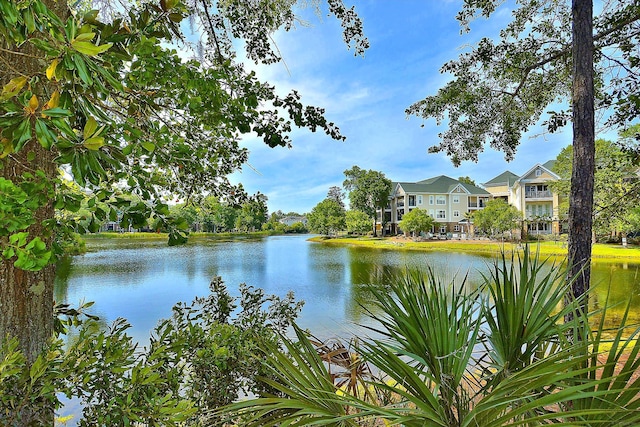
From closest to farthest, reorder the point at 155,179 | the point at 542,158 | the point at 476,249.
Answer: the point at 155,179 < the point at 476,249 < the point at 542,158

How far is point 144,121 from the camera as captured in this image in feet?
5.90

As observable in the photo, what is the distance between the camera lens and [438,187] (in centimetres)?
3850

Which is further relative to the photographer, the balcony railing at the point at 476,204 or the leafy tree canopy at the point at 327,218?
the leafy tree canopy at the point at 327,218

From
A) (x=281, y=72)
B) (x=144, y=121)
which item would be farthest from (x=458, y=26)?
(x=144, y=121)

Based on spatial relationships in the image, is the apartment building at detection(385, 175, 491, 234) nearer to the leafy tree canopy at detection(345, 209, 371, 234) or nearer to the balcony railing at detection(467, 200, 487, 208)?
the balcony railing at detection(467, 200, 487, 208)

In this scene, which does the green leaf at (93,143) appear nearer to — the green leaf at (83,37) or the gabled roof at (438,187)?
the green leaf at (83,37)

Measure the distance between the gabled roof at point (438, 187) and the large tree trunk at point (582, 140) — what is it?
3519 cm

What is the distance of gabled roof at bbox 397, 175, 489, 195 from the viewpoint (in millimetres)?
37828

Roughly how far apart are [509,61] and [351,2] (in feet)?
12.2

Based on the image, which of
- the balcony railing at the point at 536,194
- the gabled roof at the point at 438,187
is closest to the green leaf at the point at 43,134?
the balcony railing at the point at 536,194

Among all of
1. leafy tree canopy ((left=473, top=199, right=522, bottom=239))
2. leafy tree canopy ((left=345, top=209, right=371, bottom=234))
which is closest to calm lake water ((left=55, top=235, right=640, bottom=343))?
leafy tree canopy ((left=473, top=199, right=522, bottom=239))

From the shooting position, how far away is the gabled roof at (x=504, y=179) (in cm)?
3612

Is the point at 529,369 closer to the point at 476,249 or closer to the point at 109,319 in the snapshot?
the point at 109,319

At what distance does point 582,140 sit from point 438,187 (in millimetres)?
36965
